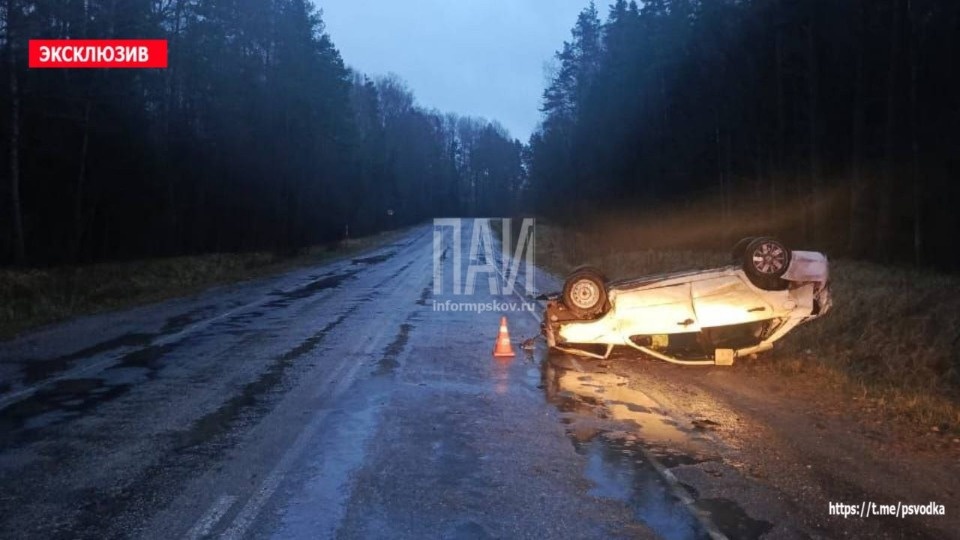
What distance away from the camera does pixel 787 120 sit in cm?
3559

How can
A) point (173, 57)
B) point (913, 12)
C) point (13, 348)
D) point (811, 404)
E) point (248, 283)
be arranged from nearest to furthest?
point (811, 404) → point (13, 348) → point (913, 12) → point (248, 283) → point (173, 57)

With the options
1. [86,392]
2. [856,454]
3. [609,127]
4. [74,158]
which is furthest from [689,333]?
[609,127]

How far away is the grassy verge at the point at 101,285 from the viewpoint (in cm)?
1902

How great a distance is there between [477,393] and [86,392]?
4570mm

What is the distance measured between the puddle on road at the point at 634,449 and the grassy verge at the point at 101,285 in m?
11.0

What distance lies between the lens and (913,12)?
78.6ft

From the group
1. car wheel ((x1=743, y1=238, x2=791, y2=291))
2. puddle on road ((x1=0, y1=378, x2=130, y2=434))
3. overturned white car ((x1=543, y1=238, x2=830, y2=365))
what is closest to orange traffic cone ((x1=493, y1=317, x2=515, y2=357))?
overturned white car ((x1=543, y1=238, x2=830, y2=365))

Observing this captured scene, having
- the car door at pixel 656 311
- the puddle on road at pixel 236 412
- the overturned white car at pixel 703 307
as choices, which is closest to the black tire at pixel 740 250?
the overturned white car at pixel 703 307

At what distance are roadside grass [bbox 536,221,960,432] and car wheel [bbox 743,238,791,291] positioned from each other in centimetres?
Result: 129

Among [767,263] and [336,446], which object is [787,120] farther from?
[336,446]

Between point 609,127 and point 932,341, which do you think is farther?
point 609,127

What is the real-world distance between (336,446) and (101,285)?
22.2 meters

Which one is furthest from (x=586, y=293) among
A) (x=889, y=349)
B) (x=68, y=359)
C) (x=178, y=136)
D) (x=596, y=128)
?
(x=596, y=128)

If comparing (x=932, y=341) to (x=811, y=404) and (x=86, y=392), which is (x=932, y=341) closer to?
(x=811, y=404)
